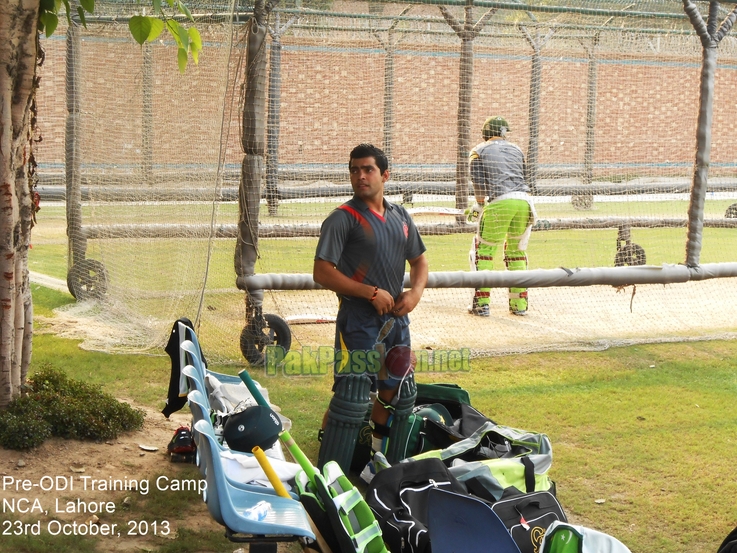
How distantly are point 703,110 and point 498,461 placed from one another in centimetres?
489

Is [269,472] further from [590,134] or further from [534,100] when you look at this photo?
[590,134]

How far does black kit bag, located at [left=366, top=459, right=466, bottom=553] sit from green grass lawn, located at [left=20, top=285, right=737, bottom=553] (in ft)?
2.54

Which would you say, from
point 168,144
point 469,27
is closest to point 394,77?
point 469,27

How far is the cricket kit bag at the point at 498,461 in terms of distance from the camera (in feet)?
13.7

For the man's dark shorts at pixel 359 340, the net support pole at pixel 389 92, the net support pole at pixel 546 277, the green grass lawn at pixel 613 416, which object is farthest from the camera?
the net support pole at pixel 389 92

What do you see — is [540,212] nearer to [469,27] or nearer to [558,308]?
[558,308]

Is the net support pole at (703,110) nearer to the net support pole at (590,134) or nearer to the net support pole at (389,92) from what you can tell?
the net support pole at (389,92)

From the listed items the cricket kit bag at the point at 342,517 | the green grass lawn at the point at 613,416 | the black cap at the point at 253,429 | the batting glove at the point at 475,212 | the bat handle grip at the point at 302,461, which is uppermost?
the batting glove at the point at 475,212

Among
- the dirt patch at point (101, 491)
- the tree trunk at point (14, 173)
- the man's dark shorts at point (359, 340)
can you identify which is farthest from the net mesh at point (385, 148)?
the dirt patch at point (101, 491)

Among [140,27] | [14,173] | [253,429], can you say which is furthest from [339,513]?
[14,173]

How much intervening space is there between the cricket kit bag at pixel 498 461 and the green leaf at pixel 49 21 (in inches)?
121

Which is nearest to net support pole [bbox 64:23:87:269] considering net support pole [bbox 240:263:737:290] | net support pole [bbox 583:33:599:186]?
net support pole [bbox 240:263:737:290]

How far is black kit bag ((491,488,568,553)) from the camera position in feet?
12.5

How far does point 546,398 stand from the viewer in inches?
261
